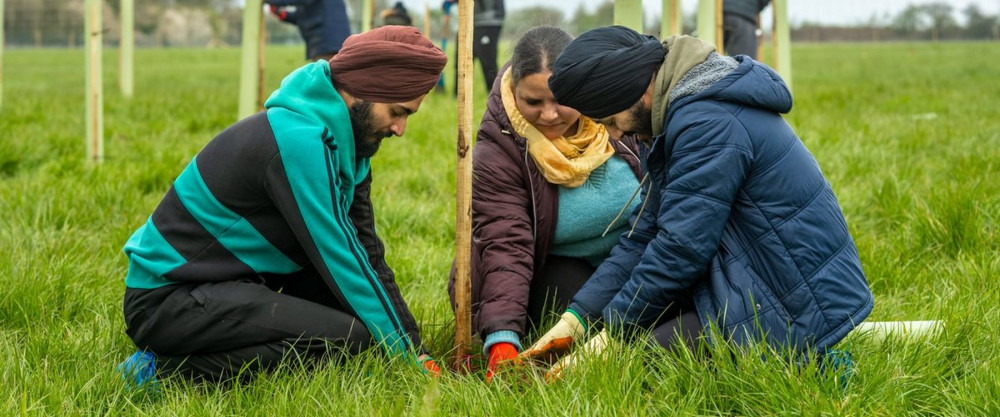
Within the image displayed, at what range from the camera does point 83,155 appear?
6309 mm

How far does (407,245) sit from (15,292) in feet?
5.17

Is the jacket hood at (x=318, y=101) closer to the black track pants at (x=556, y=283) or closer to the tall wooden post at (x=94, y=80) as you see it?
the black track pants at (x=556, y=283)

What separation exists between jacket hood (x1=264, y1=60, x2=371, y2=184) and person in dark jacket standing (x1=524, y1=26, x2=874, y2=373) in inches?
23.0

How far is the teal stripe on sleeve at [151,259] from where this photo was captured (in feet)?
9.02

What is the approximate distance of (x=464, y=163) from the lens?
8.64 ft

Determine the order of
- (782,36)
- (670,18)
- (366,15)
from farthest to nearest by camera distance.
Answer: (366,15), (782,36), (670,18)

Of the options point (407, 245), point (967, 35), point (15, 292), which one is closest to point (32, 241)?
point (15, 292)

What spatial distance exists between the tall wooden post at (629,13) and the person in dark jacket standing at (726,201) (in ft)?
3.45

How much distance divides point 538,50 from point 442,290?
1.09 metres

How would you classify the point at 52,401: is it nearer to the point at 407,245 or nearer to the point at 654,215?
the point at 654,215

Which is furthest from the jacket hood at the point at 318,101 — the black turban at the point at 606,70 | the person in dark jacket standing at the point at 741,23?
the person in dark jacket standing at the point at 741,23

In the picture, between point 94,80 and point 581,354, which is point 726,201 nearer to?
point 581,354

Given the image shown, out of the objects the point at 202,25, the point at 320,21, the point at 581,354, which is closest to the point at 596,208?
the point at 581,354

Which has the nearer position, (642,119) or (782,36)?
(642,119)
